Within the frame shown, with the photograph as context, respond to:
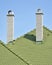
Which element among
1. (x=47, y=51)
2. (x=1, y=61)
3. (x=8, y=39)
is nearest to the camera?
(x=1, y=61)

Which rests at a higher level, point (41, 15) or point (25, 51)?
point (41, 15)

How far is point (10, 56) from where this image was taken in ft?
81.8

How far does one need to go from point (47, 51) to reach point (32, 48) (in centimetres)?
140

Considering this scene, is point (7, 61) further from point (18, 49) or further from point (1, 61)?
point (18, 49)

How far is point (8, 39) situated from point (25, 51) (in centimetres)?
268

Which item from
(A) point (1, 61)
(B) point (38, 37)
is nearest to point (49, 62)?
(B) point (38, 37)

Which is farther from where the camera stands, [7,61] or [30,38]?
[30,38]

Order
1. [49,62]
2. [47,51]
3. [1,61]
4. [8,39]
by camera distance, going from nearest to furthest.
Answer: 1. [1,61]
2. [49,62]
3. [47,51]
4. [8,39]

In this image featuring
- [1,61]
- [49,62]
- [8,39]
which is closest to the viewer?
[1,61]

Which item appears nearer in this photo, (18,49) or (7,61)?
(7,61)

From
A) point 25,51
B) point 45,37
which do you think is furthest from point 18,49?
point 45,37

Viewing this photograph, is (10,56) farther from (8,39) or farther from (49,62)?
(8,39)

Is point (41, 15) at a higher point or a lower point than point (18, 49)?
higher

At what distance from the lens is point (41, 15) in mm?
33344
